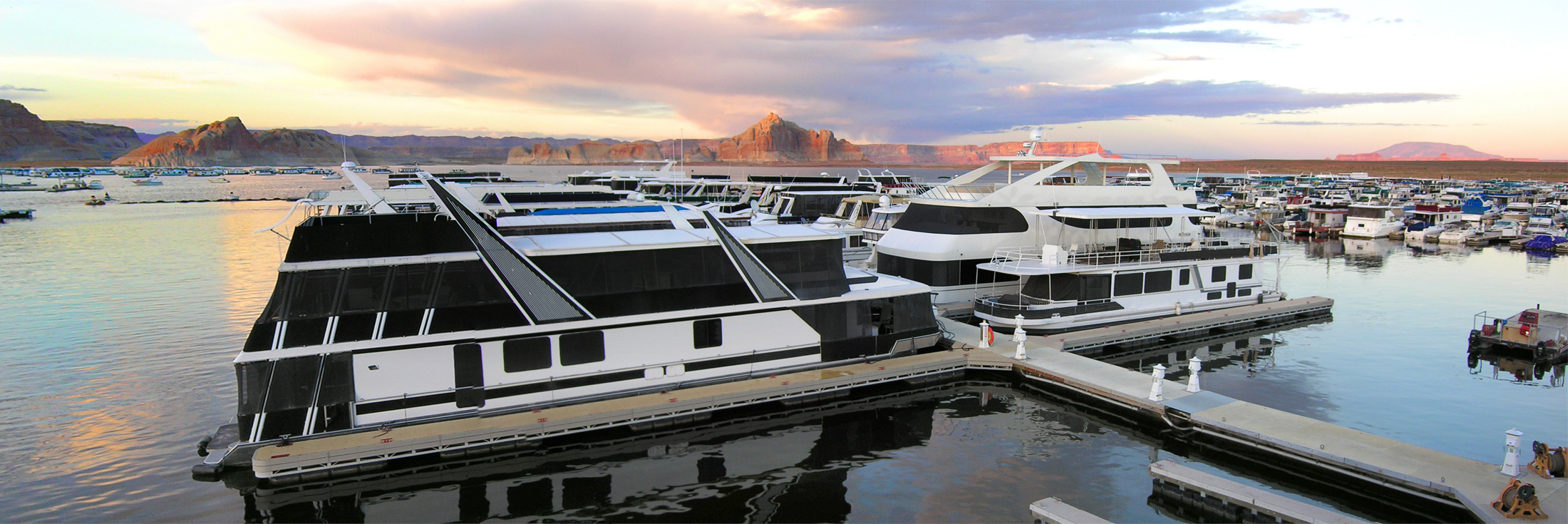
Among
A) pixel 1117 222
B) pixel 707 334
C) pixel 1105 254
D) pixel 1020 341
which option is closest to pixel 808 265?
pixel 707 334

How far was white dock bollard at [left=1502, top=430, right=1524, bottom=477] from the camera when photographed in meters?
10.8

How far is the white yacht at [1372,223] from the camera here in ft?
186

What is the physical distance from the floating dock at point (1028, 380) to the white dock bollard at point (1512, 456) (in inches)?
5.4

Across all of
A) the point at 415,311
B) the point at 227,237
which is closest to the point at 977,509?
the point at 415,311

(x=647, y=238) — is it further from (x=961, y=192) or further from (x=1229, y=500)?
(x=961, y=192)

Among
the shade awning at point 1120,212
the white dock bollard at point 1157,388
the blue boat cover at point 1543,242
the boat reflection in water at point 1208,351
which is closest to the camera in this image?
the white dock bollard at point 1157,388

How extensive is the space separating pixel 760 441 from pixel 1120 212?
1610 centimetres

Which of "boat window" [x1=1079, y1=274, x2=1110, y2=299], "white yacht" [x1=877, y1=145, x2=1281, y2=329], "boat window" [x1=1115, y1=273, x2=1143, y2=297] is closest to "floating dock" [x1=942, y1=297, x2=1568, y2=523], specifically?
"boat window" [x1=1079, y1=274, x2=1110, y2=299]

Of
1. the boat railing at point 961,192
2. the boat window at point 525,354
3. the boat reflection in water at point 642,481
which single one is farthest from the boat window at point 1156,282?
the boat window at point 525,354

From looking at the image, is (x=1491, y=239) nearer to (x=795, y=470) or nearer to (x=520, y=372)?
(x=795, y=470)

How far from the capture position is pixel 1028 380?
18219mm

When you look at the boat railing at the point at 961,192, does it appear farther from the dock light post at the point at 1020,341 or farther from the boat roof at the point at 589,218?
the boat roof at the point at 589,218

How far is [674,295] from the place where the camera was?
16.0 meters

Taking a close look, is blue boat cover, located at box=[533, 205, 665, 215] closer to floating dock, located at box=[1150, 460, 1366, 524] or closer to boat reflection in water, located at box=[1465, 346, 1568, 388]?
floating dock, located at box=[1150, 460, 1366, 524]
